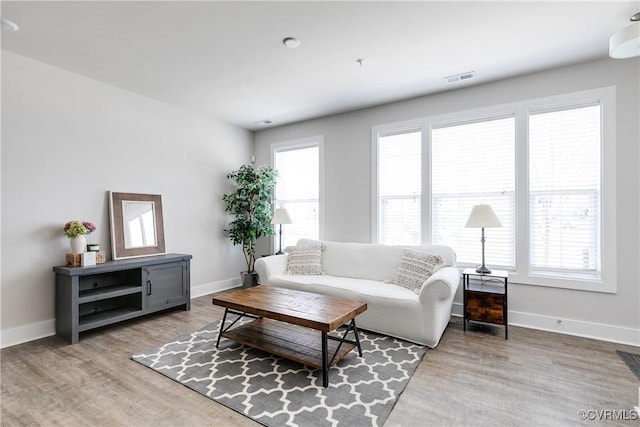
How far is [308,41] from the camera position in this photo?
2695mm

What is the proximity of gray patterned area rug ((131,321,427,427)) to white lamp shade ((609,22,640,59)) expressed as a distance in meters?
2.96

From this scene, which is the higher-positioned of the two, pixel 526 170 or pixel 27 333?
pixel 526 170

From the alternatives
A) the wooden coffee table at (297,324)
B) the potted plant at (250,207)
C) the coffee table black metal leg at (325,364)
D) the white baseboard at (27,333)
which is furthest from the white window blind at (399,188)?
the white baseboard at (27,333)

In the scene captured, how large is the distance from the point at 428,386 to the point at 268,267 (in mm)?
2291

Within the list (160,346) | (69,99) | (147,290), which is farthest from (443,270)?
(69,99)

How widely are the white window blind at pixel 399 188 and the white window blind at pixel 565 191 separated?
1256 millimetres

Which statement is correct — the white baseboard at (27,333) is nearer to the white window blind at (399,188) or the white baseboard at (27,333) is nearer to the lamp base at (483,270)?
the white window blind at (399,188)

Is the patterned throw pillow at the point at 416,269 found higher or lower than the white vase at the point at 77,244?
lower

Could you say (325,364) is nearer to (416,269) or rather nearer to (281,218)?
(416,269)

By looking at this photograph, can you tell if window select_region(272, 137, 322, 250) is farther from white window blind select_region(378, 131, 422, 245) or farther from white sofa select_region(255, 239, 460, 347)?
white window blind select_region(378, 131, 422, 245)

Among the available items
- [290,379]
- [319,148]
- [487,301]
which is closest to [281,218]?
[319,148]

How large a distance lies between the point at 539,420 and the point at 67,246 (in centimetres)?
441

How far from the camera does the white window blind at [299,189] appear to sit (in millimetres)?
4945

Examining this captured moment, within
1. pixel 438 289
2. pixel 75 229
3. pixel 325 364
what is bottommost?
pixel 325 364
